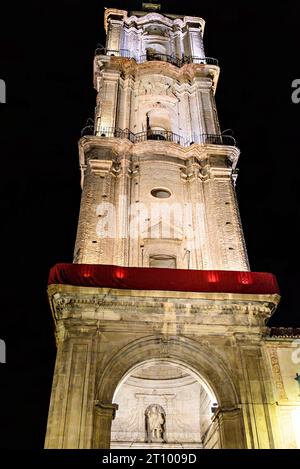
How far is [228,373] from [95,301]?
184 inches

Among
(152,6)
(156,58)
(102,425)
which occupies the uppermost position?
(152,6)

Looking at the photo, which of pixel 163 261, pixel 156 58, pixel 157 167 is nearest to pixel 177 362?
pixel 163 261

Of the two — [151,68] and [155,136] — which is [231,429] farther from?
[151,68]

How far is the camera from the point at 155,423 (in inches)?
781

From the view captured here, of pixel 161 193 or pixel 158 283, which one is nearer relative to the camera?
pixel 158 283

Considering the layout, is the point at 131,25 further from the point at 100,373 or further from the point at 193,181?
the point at 100,373

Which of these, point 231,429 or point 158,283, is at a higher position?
point 158,283

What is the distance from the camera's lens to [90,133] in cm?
2528

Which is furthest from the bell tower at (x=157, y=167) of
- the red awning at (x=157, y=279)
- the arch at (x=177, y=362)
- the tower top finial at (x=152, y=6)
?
the tower top finial at (x=152, y=6)

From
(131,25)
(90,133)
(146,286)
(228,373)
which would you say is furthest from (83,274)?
(131,25)

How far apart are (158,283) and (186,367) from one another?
9.08 ft

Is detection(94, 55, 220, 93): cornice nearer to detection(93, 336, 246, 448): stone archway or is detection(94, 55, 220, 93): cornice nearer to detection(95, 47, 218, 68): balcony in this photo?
detection(95, 47, 218, 68): balcony

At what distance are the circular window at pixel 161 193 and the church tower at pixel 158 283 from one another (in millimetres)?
55

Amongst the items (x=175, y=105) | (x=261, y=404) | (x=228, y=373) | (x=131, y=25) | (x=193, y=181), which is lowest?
(x=261, y=404)
